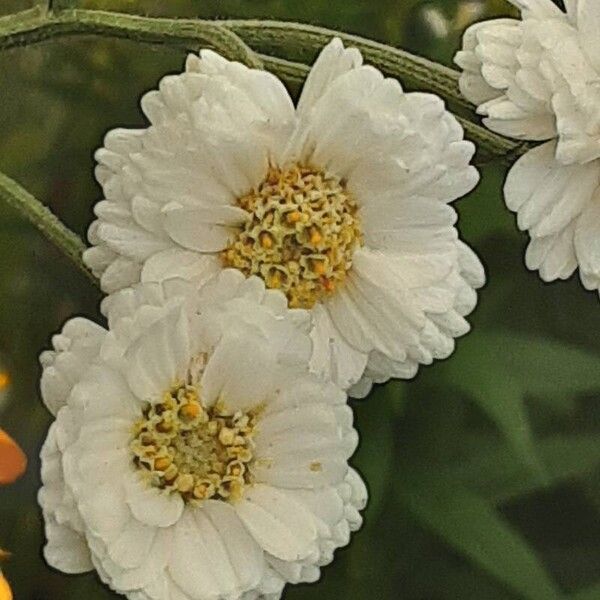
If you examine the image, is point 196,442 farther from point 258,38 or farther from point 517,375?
point 517,375

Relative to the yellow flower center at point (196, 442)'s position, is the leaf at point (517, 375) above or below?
below

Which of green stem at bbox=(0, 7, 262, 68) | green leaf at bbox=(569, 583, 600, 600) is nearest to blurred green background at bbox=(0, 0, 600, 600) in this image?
green leaf at bbox=(569, 583, 600, 600)

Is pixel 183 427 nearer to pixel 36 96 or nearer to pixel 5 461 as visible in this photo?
pixel 5 461

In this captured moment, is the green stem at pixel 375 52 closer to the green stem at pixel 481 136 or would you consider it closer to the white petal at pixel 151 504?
the green stem at pixel 481 136

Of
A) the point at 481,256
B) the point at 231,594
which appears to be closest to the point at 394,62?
the point at 231,594

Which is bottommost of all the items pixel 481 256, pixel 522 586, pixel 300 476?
Answer: pixel 522 586

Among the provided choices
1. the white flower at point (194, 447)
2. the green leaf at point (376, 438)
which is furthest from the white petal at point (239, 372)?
the green leaf at point (376, 438)
